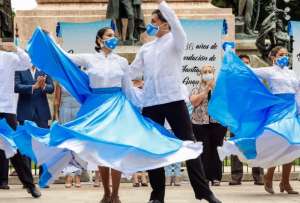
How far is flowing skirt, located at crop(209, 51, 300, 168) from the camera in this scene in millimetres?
12758

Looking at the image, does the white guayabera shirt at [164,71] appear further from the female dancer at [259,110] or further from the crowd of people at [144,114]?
the female dancer at [259,110]

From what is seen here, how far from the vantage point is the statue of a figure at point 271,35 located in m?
24.3

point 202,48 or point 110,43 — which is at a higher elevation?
point 110,43

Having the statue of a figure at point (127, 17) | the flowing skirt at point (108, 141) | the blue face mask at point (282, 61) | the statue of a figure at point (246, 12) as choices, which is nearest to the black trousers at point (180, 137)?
the flowing skirt at point (108, 141)

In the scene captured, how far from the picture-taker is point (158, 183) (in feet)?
35.1

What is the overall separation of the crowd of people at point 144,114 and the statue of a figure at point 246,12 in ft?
35.1

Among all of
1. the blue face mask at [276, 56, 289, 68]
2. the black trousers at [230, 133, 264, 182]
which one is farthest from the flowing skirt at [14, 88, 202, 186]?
the black trousers at [230, 133, 264, 182]

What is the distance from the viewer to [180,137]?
10664mm


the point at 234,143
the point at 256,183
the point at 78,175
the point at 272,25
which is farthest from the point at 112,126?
the point at 272,25

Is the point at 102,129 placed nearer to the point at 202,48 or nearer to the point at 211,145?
the point at 211,145

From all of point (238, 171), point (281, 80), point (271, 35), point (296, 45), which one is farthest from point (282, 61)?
point (271, 35)

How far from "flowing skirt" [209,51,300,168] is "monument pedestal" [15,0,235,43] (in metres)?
11.4

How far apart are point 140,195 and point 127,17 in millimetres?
10291

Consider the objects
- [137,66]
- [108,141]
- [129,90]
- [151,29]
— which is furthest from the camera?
[129,90]
